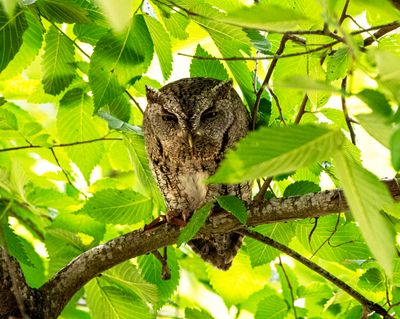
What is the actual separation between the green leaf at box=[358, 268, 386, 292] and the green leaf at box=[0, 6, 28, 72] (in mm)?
1103

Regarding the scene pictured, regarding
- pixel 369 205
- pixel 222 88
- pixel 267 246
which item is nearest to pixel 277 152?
pixel 369 205

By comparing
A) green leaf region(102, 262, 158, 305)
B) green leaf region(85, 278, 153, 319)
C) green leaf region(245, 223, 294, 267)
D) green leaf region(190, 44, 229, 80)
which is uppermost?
green leaf region(190, 44, 229, 80)

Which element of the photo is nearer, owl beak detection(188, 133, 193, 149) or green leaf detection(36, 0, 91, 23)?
green leaf detection(36, 0, 91, 23)

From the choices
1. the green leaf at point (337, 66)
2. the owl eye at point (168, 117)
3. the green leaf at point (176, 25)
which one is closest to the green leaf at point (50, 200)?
the owl eye at point (168, 117)

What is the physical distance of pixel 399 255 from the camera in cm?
165

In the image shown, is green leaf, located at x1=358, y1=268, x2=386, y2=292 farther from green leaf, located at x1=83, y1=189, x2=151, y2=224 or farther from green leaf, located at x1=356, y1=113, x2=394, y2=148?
green leaf, located at x1=356, y1=113, x2=394, y2=148

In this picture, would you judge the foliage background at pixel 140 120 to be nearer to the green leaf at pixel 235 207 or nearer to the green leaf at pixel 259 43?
the green leaf at pixel 259 43

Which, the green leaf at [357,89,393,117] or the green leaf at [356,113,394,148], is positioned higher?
the green leaf at [357,89,393,117]

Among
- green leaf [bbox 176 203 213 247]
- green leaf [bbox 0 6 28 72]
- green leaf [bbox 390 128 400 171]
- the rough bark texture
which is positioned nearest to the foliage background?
green leaf [bbox 0 6 28 72]

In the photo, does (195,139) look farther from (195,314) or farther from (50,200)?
(50,200)

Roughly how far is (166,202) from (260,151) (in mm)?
1522

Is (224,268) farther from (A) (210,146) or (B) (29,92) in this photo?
(B) (29,92)

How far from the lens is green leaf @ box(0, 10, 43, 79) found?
171 centimetres

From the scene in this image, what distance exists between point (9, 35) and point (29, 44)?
0.32 m
